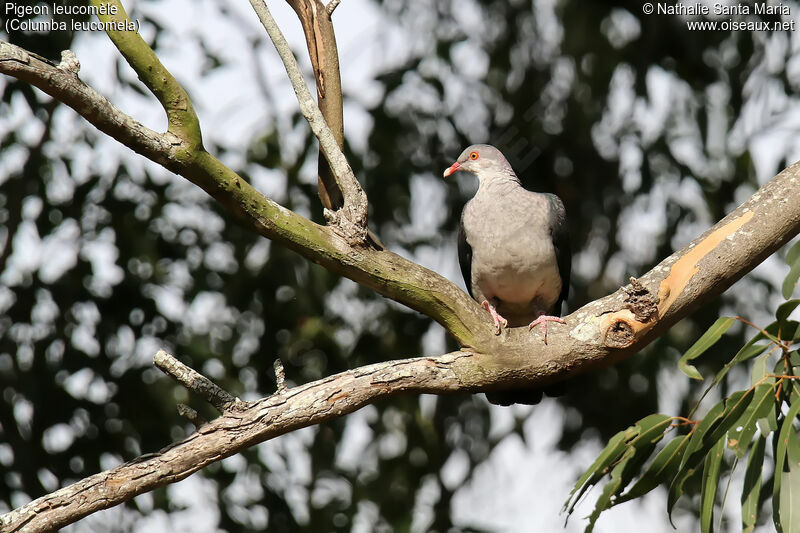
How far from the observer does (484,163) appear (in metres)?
4.61

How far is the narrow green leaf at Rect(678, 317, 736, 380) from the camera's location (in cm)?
269

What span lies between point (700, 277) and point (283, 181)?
10.9 feet

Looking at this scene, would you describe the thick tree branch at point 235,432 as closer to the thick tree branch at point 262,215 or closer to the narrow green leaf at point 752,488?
the thick tree branch at point 262,215

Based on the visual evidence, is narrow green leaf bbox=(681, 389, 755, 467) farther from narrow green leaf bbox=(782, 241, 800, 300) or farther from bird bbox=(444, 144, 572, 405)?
bird bbox=(444, 144, 572, 405)

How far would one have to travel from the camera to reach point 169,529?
551 centimetres

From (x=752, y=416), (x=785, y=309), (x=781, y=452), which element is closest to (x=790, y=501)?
(x=781, y=452)

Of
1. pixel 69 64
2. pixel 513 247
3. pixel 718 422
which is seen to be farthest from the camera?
pixel 513 247

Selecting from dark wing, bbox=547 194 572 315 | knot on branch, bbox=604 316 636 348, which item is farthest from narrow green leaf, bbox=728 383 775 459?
dark wing, bbox=547 194 572 315

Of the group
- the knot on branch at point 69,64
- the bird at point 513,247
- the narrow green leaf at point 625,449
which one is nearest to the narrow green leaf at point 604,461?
the narrow green leaf at point 625,449

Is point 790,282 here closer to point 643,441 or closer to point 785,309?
point 785,309

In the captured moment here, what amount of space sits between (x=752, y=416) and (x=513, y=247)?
159cm

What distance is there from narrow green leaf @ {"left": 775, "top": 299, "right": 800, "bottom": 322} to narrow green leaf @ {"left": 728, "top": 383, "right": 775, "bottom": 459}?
0.21m

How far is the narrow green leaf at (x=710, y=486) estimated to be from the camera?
8.63ft

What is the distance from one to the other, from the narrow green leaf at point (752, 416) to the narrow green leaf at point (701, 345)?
175 mm
